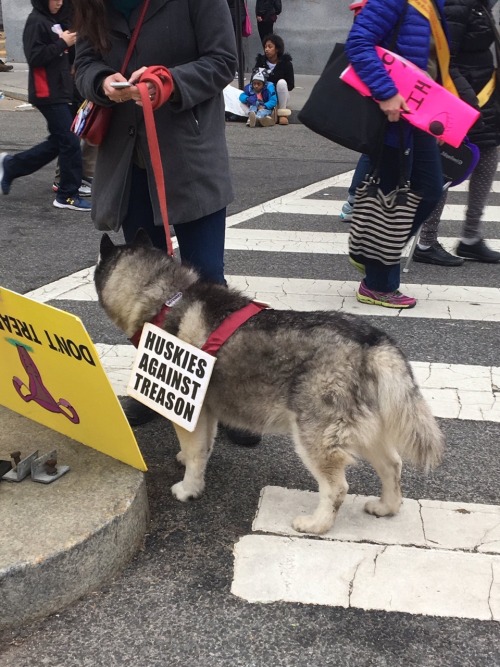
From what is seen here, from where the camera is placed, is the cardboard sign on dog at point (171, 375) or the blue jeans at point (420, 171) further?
the blue jeans at point (420, 171)

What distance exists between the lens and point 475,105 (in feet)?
18.5

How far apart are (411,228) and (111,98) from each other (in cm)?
258

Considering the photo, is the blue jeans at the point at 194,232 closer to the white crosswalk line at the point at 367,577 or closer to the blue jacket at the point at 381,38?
the white crosswalk line at the point at 367,577

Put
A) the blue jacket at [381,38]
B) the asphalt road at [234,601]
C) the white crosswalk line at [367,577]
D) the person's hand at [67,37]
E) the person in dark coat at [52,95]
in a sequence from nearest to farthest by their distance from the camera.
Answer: the asphalt road at [234,601]
the white crosswalk line at [367,577]
the blue jacket at [381,38]
the person's hand at [67,37]
the person in dark coat at [52,95]

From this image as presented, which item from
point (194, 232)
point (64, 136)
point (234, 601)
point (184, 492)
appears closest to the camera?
point (234, 601)

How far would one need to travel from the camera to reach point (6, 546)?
8.48ft

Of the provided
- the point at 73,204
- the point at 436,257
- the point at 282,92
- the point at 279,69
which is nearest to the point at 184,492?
the point at 436,257

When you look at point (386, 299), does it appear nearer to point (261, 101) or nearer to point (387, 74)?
point (387, 74)

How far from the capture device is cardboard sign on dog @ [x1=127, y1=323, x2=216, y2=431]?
3.05m

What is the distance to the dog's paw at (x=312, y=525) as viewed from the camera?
9.84ft

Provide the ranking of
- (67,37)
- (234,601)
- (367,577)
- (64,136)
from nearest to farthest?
(234,601)
(367,577)
(67,37)
(64,136)

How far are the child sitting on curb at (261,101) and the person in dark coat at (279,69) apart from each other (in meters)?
0.26

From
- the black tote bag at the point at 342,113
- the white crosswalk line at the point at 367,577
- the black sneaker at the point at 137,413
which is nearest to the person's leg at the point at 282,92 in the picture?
the black tote bag at the point at 342,113

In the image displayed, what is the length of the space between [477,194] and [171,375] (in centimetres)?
410
